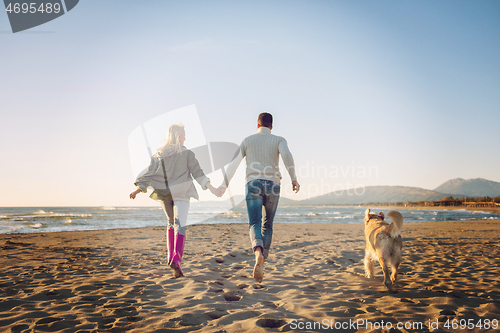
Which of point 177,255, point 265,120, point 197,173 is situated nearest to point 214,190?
point 197,173

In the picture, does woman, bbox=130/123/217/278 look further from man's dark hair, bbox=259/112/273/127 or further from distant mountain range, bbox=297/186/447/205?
distant mountain range, bbox=297/186/447/205

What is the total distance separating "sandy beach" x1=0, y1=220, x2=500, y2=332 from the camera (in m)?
2.36

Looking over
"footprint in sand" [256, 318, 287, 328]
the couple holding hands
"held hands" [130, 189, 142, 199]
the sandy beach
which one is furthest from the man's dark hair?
"footprint in sand" [256, 318, 287, 328]

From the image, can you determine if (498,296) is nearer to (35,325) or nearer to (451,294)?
(451,294)

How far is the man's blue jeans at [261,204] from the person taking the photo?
3756 millimetres

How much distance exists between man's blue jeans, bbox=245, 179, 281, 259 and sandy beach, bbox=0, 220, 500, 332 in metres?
0.69

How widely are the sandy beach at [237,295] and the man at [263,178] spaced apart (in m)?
0.76

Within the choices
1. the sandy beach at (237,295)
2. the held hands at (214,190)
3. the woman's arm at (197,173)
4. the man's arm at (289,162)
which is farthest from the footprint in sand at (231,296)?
the man's arm at (289,162)

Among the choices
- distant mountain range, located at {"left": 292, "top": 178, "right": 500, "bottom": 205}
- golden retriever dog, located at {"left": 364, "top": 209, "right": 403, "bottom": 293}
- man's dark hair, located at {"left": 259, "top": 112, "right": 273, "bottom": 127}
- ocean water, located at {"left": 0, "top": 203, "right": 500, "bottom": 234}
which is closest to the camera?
golden retriever dog, located at {"left": 364, "top": 209, "right": 403, "bottom": 293}

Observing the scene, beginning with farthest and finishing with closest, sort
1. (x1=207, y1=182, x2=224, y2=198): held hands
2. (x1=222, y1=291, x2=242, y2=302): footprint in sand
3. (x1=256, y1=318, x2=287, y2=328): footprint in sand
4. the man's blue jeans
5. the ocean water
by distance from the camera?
the ocean water → (x1=207, y1=182, x2=224, y2=198): held hands → the man's blue jeans → (x1=222, y1=291, x2=242, y2=302): footprint in sand → (x1=256, y1=318, x2=287, y2=328): footprint in sand

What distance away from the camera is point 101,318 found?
95.4 inches

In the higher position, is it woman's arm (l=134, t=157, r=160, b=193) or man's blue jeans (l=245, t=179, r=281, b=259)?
woman's arm (l=134, t=157, r=160, b=193)

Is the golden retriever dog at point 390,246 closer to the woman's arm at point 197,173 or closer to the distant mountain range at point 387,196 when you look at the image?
the woman's arm at point 197,173

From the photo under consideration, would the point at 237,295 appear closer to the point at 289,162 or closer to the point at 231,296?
the point at 231,296
